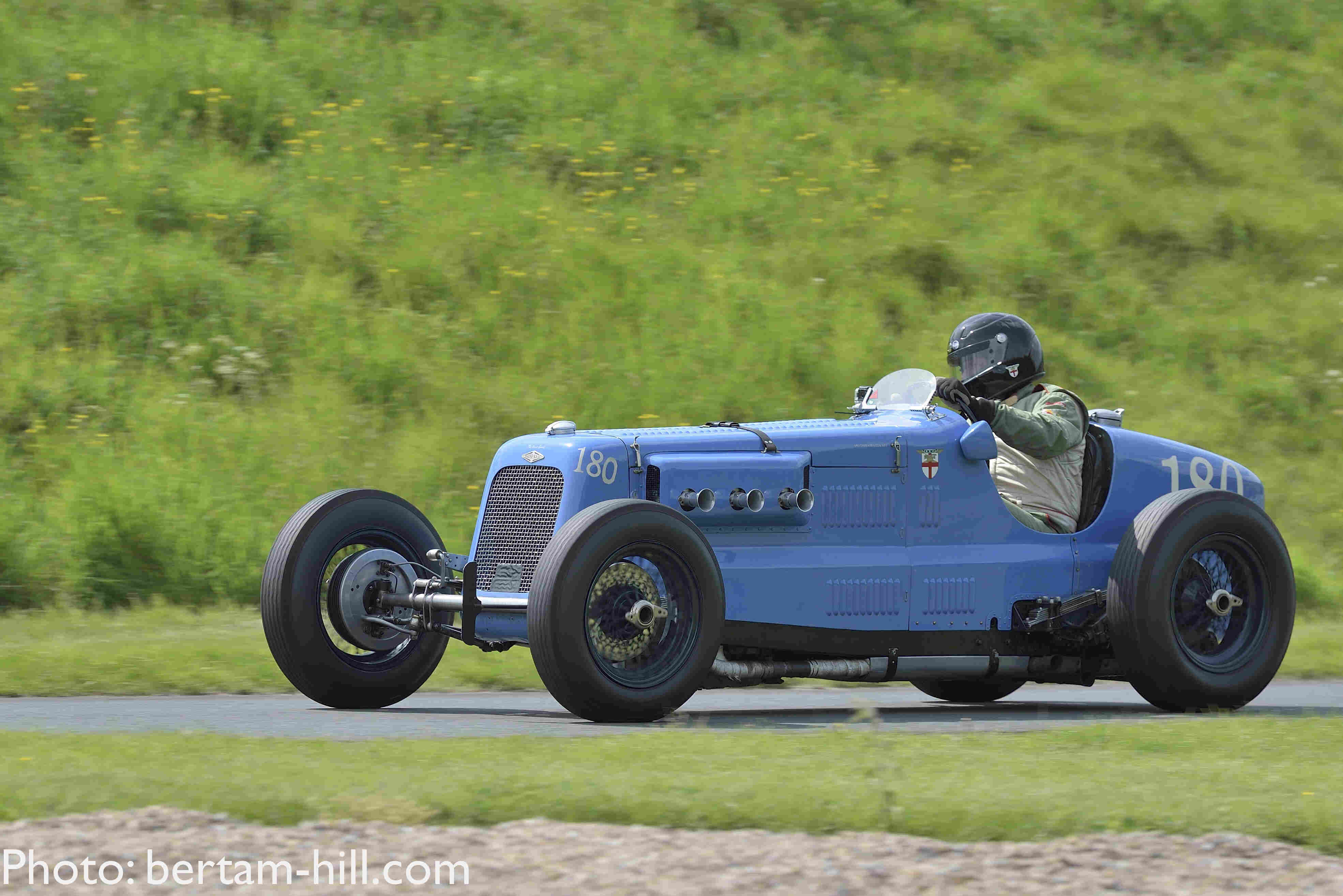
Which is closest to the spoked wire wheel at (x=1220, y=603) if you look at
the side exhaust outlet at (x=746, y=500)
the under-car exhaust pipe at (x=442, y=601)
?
the side exhaust outlet at (x=746, y=500)

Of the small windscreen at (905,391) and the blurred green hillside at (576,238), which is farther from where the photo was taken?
the blurred green hillside at (576,238)

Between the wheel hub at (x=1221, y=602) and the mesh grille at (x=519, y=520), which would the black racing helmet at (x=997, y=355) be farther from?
the mesh grille at (x=519, y=520)

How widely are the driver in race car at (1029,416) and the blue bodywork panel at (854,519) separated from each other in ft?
0.54

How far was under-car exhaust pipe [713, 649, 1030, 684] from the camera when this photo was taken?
26.3ft

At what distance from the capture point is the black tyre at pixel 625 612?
285 inches

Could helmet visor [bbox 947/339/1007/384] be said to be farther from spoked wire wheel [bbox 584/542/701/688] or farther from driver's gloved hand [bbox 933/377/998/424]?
spoked wire wheel [bbox 584/542/701/688]

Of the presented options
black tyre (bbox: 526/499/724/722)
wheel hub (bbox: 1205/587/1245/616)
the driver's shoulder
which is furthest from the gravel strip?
the driver's shoulder

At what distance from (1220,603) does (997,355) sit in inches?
63.9

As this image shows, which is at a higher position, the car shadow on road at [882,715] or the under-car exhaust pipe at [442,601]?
the under-car exhaust pipe at [442,601]

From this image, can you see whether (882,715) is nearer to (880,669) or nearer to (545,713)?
(880,669)

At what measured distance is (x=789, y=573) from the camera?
26.7ft

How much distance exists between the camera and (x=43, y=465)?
47.8 ft

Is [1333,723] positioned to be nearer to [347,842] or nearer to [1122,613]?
[1122,613]

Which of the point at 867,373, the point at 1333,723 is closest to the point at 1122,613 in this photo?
the point at 1333,723
